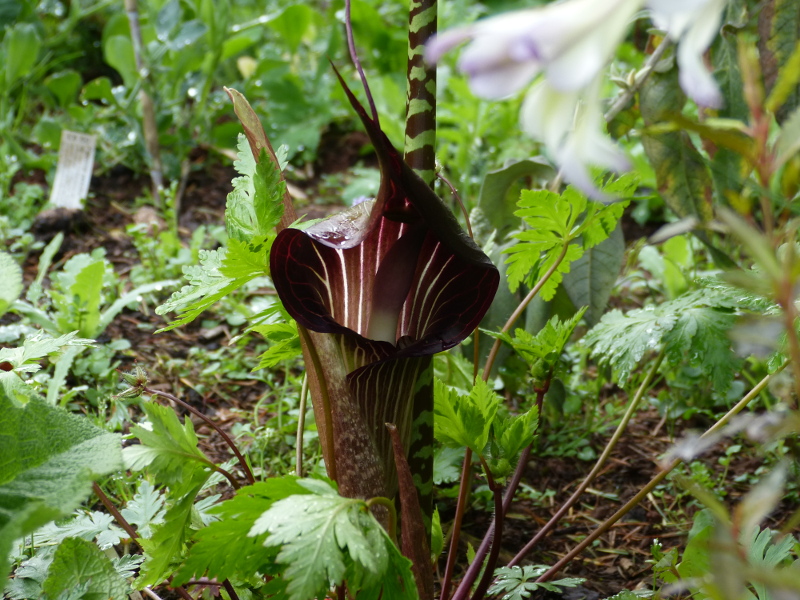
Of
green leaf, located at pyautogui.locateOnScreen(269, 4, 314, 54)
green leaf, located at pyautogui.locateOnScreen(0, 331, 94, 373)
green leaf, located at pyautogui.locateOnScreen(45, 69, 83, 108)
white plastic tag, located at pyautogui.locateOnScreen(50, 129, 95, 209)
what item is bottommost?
green leaf, located at pyautogui.locateOnScreen(0, 331, 94, 373)

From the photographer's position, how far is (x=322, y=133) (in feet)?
9.57

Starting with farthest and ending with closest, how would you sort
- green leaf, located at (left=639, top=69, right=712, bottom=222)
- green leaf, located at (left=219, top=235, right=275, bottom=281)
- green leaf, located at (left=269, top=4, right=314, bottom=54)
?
green leaf, located at (left=269, top=4, right=314, bottom=54) < green leaf, located at (left=639, top=69, right=712, bottom=222) < green leaf, located at (left=219, top=235, right=275, bottom=281)

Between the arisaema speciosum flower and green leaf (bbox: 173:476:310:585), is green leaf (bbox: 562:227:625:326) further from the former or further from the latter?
green leaf (bbox: 173:476:310:585)

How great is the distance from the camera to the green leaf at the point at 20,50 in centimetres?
231

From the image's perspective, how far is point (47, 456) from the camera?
2.35ft

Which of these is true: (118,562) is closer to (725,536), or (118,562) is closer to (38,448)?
(38,448)

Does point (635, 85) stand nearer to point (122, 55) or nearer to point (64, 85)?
point (122, 55)

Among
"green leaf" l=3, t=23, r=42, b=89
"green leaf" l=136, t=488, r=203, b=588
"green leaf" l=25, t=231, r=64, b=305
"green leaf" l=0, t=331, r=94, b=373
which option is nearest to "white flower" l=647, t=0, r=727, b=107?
"green leaf" l=136, t=488, r=203, b=588

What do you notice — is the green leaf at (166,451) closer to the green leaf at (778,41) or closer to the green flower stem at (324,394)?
the green flower stem at (324,394)

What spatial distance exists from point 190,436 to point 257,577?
0.20m

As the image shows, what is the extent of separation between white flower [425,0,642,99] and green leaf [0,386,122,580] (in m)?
0.48

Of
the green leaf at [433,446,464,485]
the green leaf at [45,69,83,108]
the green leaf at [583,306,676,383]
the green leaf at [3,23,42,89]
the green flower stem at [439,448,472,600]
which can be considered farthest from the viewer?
the green leaf at [45,69,83,108]

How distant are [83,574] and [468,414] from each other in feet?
1.39

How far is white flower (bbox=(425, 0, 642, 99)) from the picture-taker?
35 cm
